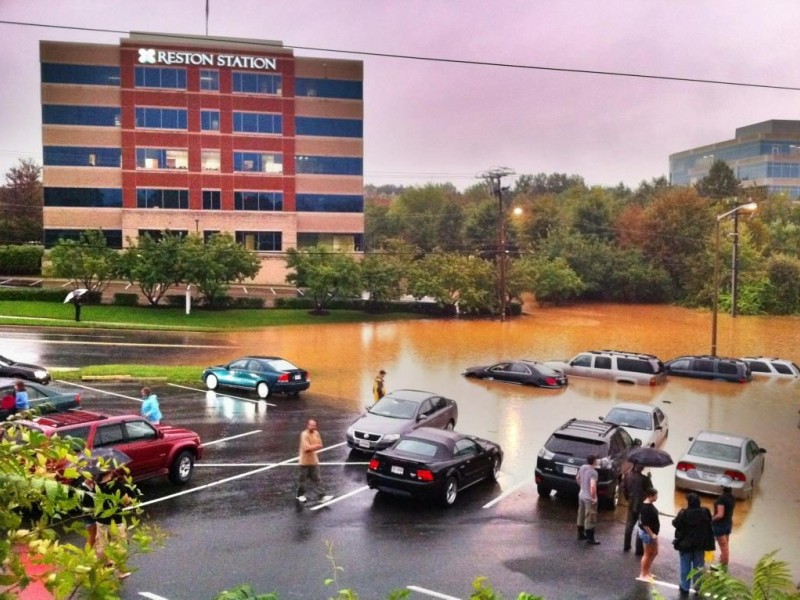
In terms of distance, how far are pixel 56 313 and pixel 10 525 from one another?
4879 centimetres

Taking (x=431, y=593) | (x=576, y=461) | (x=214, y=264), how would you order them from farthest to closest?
(x=214, y=264)
(x=576, y=461)
(x=431, y=593)

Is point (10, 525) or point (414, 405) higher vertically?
point (10, 525)

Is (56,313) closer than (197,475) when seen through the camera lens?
No

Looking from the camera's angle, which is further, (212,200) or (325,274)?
(212,200)

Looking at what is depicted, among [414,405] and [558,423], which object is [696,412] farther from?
[414,405]

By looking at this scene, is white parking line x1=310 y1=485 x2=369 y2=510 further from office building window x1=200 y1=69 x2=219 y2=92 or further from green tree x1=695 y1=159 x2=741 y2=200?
green tree x1=695 y1=159 x2=741 y2=200

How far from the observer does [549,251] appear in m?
72.4

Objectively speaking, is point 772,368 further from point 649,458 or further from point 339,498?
point 339,498

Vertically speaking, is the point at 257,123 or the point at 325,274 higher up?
the point at 257,123

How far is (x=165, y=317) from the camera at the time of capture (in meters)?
50.5

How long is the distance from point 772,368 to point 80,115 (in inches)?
2248

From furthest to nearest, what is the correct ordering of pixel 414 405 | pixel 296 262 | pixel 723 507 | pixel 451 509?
1. pixel 296 262
2. pixel 414 405
3. pixel 451 509
4. pixel 723 507

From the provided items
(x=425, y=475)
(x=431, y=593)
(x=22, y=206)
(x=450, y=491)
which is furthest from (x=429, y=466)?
(x=22, y=206)

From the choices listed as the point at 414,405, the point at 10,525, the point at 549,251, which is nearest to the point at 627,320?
the point at 549,251
